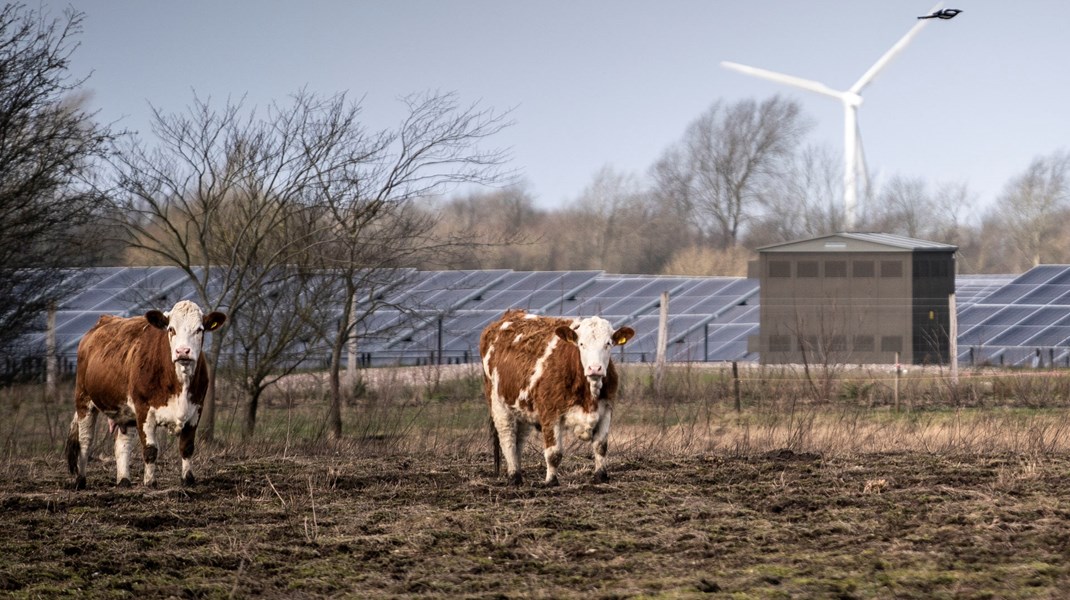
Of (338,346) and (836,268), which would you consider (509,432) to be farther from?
(836,268)

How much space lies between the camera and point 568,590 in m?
7.13

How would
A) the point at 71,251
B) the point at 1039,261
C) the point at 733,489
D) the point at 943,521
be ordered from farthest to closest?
1. the point at 1039,261
2. the point at 71,251
3. the point at 733,489
4. the point at 943,521

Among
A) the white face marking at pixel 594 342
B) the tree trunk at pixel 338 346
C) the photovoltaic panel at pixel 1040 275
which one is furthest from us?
the photovoltaic panel at pixel 1040 275

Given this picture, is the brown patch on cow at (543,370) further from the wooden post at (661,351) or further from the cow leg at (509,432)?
the wooden post at (661,351)

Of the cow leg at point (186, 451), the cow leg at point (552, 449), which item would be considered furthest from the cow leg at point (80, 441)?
the cow leg at point (552, 449)

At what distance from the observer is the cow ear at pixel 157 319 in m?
11.6

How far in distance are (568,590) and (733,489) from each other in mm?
4270

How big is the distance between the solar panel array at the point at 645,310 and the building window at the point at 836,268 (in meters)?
2.80

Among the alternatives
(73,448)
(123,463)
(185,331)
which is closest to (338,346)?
(73,448)

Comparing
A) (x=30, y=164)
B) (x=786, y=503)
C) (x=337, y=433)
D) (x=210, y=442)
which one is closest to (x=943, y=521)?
(x=786, y=503)

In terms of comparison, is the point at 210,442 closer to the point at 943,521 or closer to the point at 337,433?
the point at 337,433

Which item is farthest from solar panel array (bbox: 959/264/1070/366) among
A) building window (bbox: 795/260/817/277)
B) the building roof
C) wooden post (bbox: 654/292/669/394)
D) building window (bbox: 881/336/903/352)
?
wooden post (bbox: 654/292/669/394)

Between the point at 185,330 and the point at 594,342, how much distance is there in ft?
11.7

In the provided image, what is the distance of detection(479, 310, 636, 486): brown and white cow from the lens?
456 inches
